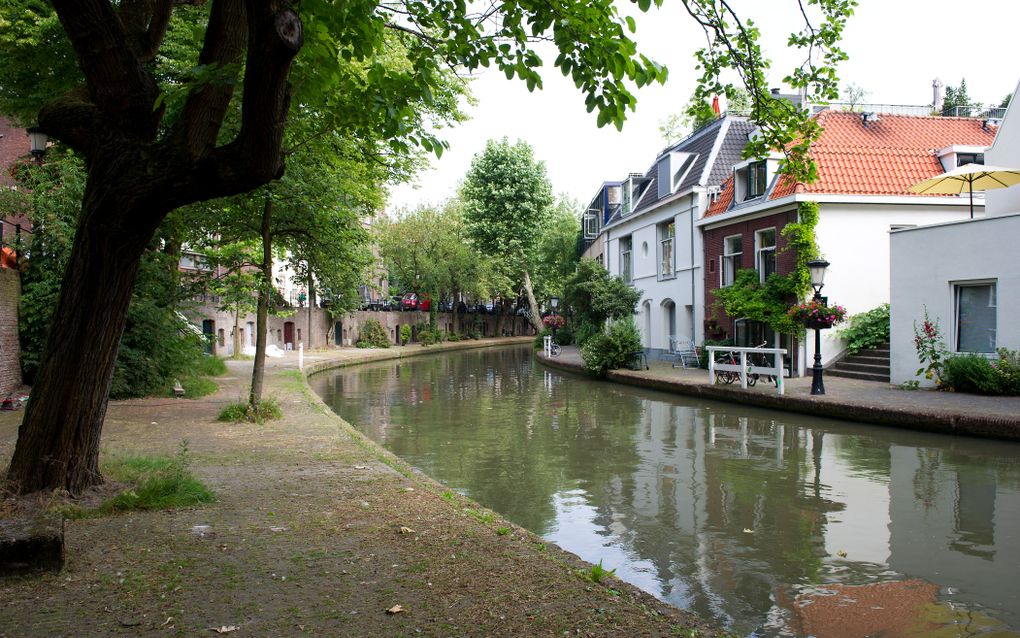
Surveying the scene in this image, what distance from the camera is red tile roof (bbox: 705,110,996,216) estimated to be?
2044cm

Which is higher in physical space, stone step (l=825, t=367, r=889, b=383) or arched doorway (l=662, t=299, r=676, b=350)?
arched doorway (l=662, t=299, r=676, b=350)

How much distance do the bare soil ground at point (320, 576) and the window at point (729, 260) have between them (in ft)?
61.3

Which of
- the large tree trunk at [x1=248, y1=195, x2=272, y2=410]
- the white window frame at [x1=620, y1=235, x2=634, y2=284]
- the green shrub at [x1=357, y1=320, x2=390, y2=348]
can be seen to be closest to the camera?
the large tree trunk at [x1=248, y1=195, x2=272, y2=410]

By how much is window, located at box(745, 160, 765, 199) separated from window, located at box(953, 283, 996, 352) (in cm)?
763

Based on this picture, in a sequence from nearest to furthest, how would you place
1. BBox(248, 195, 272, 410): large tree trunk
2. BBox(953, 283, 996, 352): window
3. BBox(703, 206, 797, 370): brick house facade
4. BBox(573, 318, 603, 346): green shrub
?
BBox(248, 195, 272, 410): large tree trunk → BBox(953, 283, 996, 352): window → BBox(703, 206, 797, 370): brick house facade → BBox(573, 318, 603, 346): green shrub

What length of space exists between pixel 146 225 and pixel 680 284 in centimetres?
2327

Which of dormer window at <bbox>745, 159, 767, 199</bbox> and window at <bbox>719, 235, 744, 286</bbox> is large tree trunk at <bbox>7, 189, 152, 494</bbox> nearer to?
dormer window at <bbox>745, 159, 767, 199</bbox>

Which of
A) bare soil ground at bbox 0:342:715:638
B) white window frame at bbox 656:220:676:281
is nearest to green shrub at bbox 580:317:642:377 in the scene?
white window frame at bbox 656:220:676:281

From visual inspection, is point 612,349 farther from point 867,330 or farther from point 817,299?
point 817,299

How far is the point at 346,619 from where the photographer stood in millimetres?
3762

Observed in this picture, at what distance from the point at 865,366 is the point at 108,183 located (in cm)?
1838

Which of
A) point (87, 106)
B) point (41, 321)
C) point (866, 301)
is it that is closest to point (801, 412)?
point (866, 301)

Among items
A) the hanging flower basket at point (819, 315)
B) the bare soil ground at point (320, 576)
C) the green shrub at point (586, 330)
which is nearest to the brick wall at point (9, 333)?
the bare soil ground at point (320, 576)

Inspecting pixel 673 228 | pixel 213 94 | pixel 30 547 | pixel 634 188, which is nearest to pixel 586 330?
pixel 673 228
